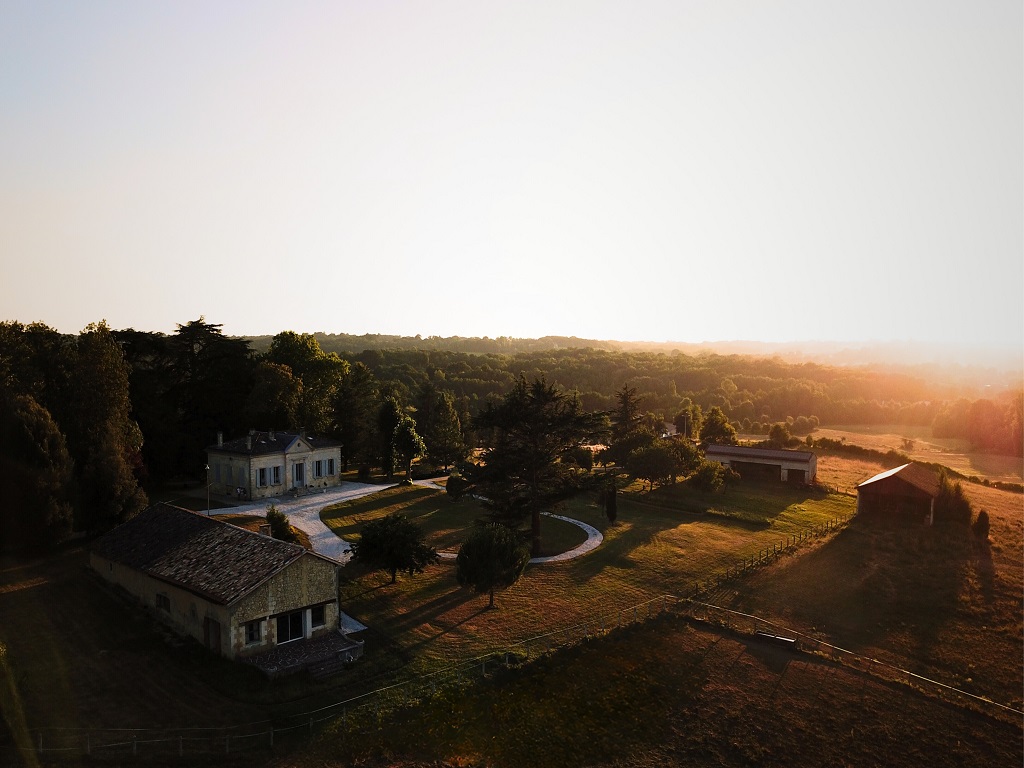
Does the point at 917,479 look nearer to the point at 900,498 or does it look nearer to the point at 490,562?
the point at 900,498

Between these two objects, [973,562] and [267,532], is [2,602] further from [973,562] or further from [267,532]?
[973,562]

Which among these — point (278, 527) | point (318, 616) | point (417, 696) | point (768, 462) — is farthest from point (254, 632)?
point (768, 462)

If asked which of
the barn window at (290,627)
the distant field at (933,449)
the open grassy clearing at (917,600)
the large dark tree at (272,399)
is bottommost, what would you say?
the distant field at (933,449)

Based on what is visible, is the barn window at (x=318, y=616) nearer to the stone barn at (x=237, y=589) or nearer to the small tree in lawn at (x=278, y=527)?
the stone barn at (x=237, y=589)

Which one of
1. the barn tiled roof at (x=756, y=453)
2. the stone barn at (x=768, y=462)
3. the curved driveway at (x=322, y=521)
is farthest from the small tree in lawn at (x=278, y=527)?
the barn tiled roof at (x=756, y=453)

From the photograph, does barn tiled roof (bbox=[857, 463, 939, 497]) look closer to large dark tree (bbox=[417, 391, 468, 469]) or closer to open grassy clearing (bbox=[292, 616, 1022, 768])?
open grassy clearing (bbox=[292, 616, 1022, 768])

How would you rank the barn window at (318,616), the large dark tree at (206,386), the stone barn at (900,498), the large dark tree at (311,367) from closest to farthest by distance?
the barn window at (318,616) → the stone barn at (900,498) → the large dark tree at (206,386) → the large dark tree at (311,367)

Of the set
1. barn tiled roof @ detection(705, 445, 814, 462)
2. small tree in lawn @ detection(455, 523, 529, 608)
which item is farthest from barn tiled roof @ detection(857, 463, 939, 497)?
small tree in lawn @ detection(455, 523, 529, 608)
